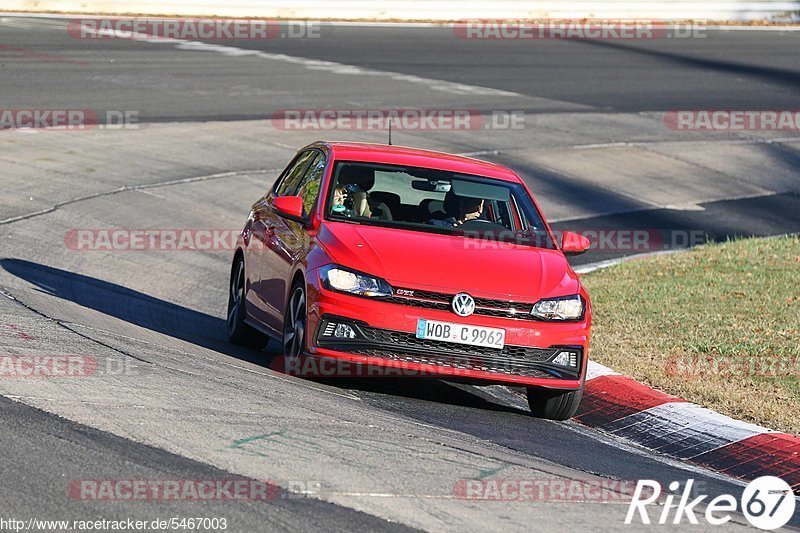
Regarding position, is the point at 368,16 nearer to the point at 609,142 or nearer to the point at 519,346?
the point at 609,142

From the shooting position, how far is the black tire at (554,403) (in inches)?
339

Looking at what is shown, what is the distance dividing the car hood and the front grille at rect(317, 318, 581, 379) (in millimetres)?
327

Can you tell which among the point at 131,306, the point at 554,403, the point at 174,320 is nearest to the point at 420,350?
the point at 554,403

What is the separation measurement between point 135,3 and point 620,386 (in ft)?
84.1

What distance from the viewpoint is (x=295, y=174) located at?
10555 millimetres

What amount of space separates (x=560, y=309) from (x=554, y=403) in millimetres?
646

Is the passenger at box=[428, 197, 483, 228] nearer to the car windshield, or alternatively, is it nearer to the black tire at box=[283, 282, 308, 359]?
the car windshield

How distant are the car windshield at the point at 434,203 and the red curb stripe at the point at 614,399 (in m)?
1.09

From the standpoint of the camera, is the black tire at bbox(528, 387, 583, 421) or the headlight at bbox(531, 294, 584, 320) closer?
the headlight at bbox(531, 294, 584, 320)

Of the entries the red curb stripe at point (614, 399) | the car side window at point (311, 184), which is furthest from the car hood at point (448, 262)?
the red curb stripe at point (614, 399)

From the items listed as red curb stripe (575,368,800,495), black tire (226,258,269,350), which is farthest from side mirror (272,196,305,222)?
red curb stripe (575,368,800,495)

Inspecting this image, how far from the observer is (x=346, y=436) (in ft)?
22.3

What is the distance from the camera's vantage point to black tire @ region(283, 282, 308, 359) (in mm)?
8523

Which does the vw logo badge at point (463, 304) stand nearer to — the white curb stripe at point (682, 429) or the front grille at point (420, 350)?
the front grille at point (420, 350)
